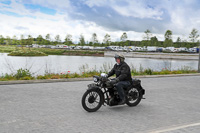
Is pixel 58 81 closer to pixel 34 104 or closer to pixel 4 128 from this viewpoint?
pixel 34 104

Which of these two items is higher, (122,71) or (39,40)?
(39,40)

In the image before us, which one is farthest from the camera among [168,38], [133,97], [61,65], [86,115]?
[168,38]

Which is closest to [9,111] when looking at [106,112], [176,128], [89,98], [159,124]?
[89,98]

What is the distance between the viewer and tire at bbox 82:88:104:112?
602 cm

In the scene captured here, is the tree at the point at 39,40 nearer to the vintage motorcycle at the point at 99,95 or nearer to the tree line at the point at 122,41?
the tree line at the point at 122,41

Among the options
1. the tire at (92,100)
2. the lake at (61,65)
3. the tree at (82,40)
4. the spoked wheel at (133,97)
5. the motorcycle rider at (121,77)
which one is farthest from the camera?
the tree at (82,40)

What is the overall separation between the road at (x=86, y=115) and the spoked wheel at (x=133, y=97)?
0.19 meters

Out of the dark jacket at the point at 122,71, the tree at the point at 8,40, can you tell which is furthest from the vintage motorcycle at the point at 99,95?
the tree at the point at 8,40

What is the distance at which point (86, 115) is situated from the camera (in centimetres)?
586

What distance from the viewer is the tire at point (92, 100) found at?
6.02m

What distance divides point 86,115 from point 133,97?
1.81 meters

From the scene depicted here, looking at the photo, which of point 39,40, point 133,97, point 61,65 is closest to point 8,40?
point 39,40

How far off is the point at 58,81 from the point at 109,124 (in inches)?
267

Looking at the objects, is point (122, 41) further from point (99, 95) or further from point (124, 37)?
point (99, 95)
